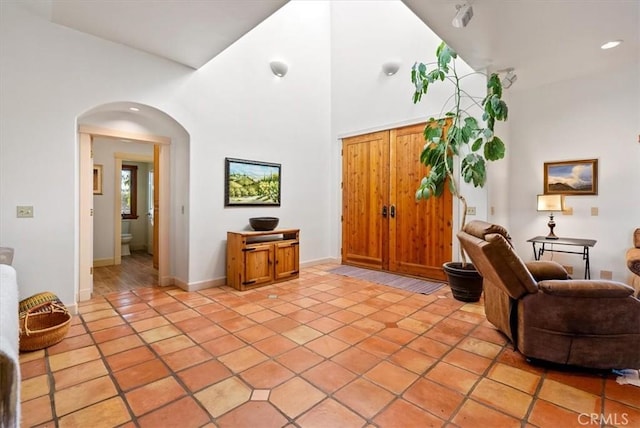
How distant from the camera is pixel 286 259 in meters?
4.59

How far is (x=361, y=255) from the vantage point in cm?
551

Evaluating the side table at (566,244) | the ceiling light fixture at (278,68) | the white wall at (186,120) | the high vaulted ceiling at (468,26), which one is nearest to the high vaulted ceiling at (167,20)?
the high vaulted ceiling at (468,26)

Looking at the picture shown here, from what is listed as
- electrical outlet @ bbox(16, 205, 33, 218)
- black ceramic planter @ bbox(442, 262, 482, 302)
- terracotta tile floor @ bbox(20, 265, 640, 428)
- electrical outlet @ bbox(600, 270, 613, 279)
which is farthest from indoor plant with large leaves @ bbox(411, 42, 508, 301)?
electrical outlet @ bbox(16, 205, 33, 218)

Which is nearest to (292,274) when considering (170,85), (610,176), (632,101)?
(170,85)

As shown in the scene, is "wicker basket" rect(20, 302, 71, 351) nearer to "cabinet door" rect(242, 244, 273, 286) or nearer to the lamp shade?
"cabinet door" rect(242, 244, 273, 286)

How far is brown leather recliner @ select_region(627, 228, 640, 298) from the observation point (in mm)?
3133

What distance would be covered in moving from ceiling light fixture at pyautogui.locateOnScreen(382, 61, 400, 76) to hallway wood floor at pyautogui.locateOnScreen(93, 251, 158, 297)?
4.96 metres

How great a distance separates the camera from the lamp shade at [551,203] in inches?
155

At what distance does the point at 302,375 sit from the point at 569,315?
1.89 meters

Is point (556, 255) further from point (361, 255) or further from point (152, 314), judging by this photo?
point (152, 314)

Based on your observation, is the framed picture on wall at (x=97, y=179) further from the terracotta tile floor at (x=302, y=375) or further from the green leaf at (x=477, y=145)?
the green leaf at (x=477, y=145)

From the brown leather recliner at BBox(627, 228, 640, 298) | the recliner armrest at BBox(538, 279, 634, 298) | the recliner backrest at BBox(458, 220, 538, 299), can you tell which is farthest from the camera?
the brown leather recliner at BBox(627, 228, 640, 298)

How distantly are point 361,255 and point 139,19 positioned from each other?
4.49m

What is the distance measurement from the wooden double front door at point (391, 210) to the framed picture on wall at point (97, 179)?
4.54 m
